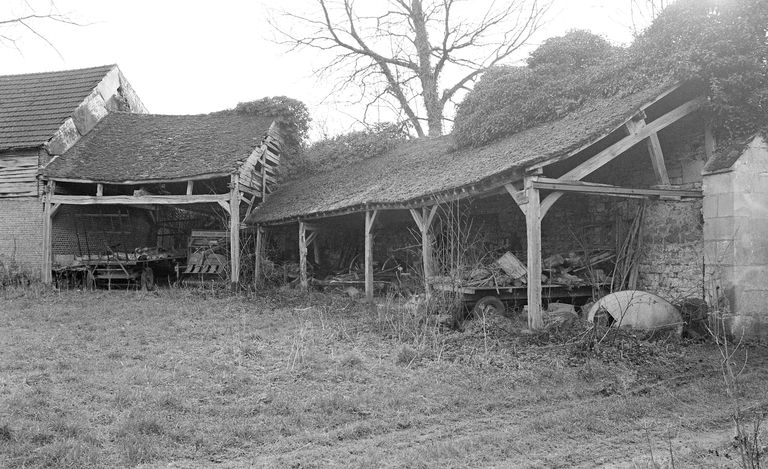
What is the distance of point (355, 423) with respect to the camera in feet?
18.1

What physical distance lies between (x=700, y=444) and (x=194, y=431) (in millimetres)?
4494

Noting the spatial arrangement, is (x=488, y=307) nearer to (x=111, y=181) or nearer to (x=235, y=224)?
(x=235, y=224)

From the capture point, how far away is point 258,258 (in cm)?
1717

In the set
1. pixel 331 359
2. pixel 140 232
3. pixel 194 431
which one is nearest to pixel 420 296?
pixel 331 359

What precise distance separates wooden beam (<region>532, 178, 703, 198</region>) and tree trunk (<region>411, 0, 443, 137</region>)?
18.2 metres

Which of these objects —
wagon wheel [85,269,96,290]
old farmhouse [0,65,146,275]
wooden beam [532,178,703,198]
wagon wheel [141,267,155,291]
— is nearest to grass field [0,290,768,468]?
wooden beam [532,178,703,198]

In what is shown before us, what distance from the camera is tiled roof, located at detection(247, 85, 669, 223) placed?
9711mm

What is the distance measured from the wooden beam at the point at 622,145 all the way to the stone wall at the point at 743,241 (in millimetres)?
1216

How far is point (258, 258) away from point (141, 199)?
368 centimetres

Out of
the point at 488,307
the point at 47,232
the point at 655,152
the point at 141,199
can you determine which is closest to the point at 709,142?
the point at 655,152

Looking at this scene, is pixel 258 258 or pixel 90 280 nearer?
pixel 90 280

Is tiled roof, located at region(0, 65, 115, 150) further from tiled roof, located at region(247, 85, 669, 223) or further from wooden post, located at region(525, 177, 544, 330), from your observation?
wooden post, located at region(525, 177, 544, 330)

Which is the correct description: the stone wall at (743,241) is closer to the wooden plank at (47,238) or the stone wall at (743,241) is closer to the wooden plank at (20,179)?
the wooden plank at (47,238)

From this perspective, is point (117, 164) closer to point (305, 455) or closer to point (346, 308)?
point (346, 308)
